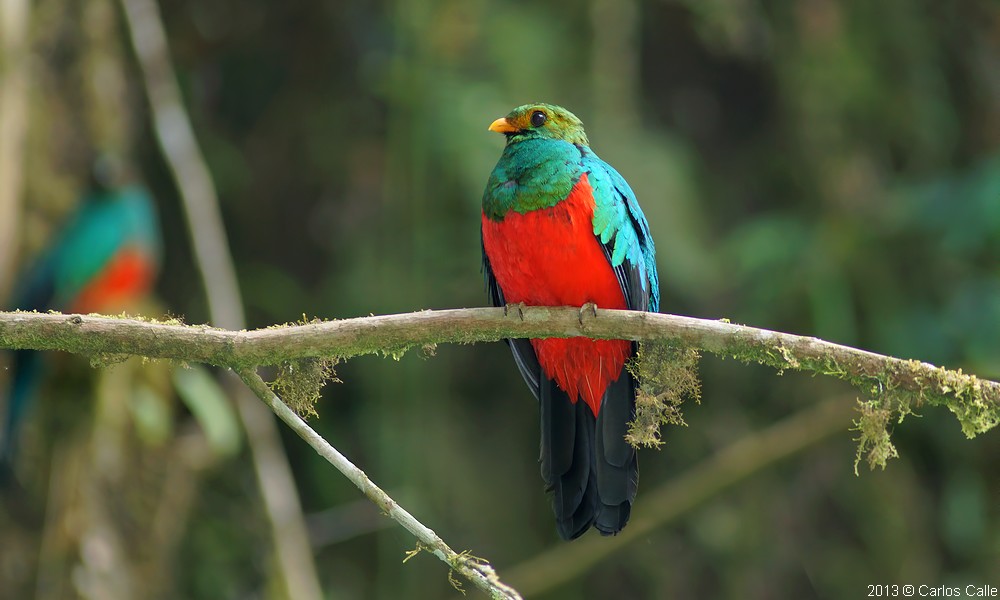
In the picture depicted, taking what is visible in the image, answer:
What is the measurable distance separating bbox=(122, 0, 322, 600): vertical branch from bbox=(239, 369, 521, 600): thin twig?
7.75ft

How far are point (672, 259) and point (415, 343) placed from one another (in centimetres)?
272

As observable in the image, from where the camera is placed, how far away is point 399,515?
2.50 metres

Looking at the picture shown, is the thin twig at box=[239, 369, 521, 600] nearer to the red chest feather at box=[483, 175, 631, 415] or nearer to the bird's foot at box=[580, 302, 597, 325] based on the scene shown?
the bird's foot at box=[580, 302, 597, 325]

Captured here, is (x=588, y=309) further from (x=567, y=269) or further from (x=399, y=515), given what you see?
(x=399, y=515)

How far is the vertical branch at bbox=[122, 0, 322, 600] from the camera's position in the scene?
4945 mm

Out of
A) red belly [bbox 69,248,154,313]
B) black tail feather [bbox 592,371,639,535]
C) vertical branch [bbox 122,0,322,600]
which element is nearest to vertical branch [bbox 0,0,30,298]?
red belly [bbox 69,248,154,313]

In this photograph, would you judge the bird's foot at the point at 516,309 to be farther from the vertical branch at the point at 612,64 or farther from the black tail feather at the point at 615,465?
the vertical branch at the point at 612,64

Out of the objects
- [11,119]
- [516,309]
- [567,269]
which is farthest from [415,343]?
[11,119]

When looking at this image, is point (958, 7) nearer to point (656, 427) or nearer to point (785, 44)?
point (785, 44)

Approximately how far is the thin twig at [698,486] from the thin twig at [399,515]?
2650 millimetres

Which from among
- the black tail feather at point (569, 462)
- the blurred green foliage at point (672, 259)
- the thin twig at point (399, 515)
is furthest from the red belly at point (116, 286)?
the thin twig at point (399, 515)

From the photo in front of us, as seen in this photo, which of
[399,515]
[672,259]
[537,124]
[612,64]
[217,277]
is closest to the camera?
[399,515]

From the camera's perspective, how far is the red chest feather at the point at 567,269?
335 centimetres

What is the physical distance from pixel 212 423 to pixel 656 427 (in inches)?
92.4
